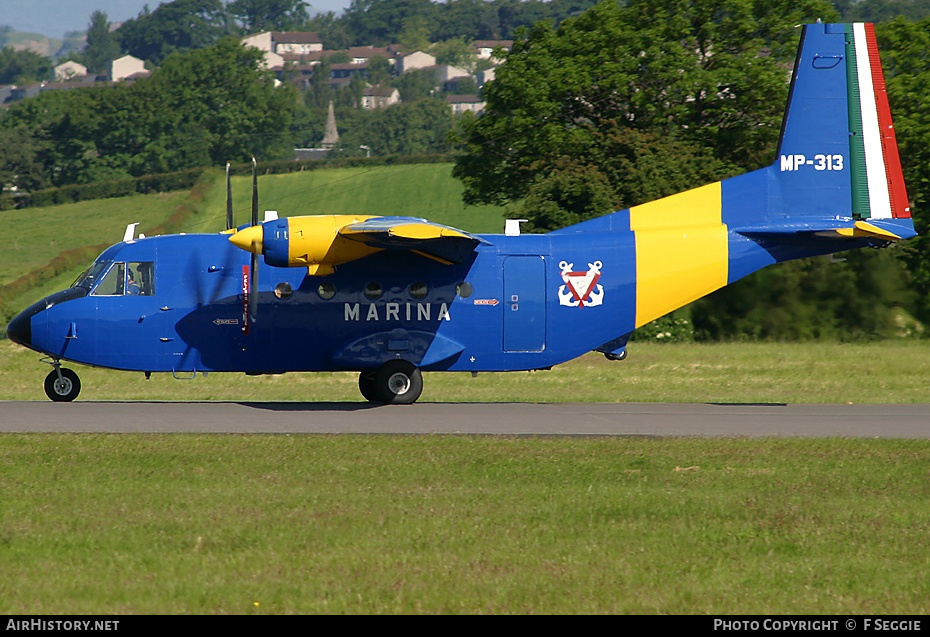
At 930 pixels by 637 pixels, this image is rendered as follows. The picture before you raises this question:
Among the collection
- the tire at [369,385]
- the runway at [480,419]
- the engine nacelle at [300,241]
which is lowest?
the runway at [480,419]

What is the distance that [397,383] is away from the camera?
21672 mm

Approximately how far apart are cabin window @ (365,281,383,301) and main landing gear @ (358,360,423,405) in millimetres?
1236

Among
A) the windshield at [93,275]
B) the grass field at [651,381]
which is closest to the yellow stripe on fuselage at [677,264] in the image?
the grass field at [651,381]

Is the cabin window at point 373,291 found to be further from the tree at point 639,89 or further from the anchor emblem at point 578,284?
the tree at point 639,89

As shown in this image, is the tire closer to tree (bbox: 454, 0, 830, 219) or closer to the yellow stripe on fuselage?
the yellow stripe on fuselage

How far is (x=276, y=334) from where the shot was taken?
21.4 meters

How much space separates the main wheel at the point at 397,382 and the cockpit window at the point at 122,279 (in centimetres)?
448

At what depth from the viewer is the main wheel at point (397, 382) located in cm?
2159

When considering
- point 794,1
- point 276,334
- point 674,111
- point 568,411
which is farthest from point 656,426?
point 794,1

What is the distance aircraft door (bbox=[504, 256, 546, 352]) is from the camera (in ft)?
71.5

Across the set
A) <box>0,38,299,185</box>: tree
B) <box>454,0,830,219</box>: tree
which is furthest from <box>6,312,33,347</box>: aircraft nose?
<box>0,38,299,185</box>: tree

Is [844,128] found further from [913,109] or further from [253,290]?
[913,109]

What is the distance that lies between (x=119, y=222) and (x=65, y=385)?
54.0m

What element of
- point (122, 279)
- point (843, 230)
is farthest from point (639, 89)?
point (122, 279)
